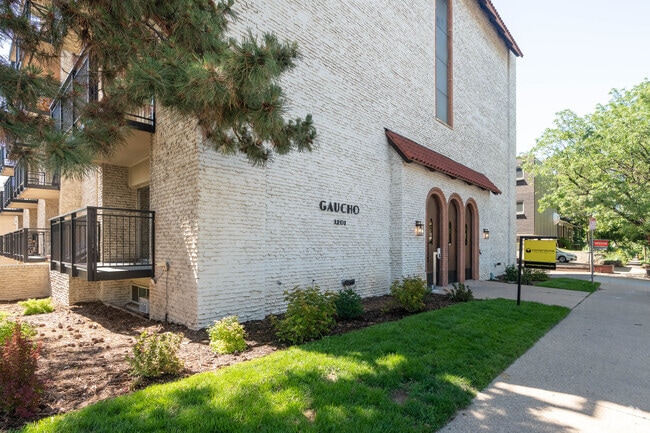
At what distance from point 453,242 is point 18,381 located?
12.9 meters

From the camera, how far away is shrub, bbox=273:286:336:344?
219 inches

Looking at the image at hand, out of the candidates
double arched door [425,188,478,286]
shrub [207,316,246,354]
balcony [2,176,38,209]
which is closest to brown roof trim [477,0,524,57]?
double arched door [425,188,478,286]

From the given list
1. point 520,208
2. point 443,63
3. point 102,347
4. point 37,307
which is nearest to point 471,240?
point 443,63

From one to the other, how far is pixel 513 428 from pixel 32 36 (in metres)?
6.94

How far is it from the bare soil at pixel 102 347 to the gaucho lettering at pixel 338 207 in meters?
2.35

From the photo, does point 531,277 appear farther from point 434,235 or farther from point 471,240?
point 434,235

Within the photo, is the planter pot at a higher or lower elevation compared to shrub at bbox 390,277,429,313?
lower

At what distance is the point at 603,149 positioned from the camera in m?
20.1

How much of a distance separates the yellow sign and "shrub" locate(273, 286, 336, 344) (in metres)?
5.24

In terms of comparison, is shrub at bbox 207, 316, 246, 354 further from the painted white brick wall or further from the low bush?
the low bush

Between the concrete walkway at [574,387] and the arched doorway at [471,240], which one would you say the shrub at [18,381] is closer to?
the concrete walkway at [574,387]

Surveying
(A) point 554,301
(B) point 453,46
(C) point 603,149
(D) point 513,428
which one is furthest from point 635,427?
(C) point 603,149

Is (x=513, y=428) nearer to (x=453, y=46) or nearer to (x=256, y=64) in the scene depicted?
(x=256, y=64)

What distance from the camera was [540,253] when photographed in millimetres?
8320
